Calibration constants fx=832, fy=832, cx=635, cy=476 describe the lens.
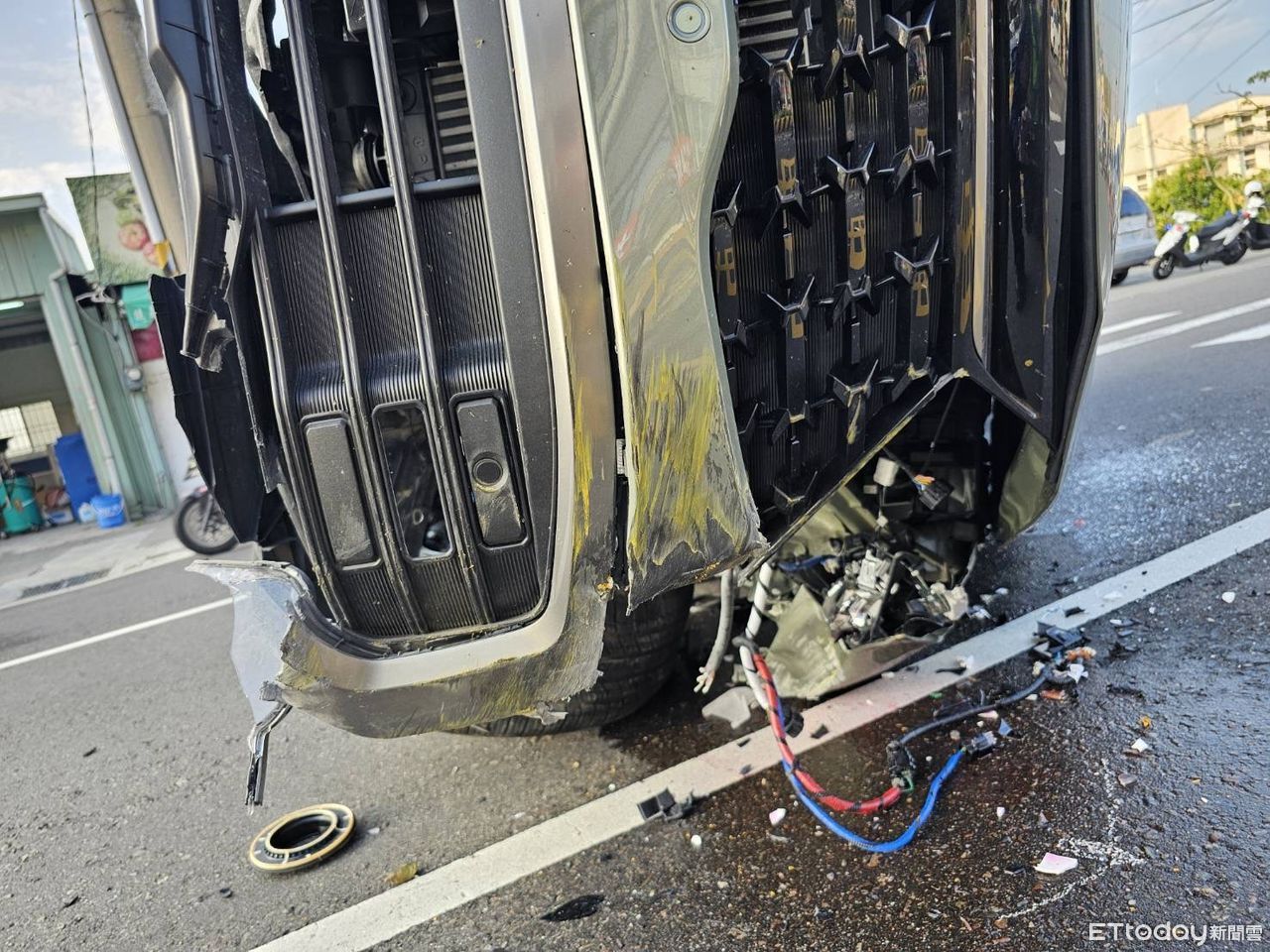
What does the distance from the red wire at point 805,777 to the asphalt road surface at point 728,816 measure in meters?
0.06

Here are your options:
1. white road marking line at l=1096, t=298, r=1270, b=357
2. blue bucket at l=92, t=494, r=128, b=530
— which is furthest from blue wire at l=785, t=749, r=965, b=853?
blue bucket at l=92, t=494, r=128, b=530

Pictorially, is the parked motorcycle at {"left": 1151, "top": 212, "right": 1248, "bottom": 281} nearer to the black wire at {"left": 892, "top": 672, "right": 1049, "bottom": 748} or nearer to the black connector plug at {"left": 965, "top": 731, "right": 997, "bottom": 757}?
Result: the black wire at {"left": 892, "top": 672, "right": 1049, "bottom": 748}

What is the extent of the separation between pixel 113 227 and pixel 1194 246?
626 inches

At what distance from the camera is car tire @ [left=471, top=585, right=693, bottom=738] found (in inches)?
94.6

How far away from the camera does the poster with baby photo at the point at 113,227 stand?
11.4 m

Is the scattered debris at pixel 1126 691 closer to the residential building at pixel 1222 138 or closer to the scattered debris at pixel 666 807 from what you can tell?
the scattered debris at pixel 666 807

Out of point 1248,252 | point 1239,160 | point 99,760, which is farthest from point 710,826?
point 1239,160

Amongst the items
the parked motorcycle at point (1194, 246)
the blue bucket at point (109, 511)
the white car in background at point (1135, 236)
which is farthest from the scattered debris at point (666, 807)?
the parked motorcycle at point (1194, 246)

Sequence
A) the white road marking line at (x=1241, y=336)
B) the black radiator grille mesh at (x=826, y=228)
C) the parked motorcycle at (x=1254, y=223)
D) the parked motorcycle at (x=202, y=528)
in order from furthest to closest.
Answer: the parked motorcycle at (x=1254, y=223) < the parked motorcycle at (x=202, y=528) < the white road marking line at (x=1241, y=336) < the black radiator grille mesh at (x=826, y=228)

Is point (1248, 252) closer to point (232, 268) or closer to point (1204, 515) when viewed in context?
point (1204, 515)

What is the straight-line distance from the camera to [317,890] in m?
2.28

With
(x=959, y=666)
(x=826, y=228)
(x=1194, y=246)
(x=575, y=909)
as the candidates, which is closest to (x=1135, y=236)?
(x=1194, y=246)

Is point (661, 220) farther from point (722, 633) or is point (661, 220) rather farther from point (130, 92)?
point (130, 92)

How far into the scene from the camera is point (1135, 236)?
42.0 feet
